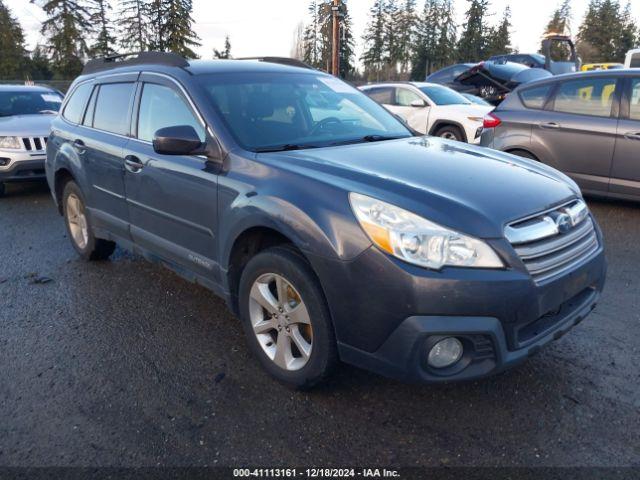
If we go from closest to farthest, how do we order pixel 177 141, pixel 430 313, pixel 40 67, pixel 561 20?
pixel 430 313 < pixel 177 141 < pixel 40 67 < pixel 561 20

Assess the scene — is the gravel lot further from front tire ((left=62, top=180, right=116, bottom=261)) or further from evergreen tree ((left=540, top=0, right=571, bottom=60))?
evergreen tree ((left=540, top=0, right=571, bottom=60))

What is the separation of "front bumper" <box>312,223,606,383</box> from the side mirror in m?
1.13

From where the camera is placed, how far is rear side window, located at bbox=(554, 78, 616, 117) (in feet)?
20.1

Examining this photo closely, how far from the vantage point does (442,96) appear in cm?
1100

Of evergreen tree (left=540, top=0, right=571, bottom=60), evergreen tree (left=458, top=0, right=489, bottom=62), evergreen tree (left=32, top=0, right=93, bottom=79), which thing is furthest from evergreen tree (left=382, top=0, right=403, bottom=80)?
evergreen tree (left=32, top=0, right=93, bottom=79)

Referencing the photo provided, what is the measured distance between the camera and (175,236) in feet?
11.6

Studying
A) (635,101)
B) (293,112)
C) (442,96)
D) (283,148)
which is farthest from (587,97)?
(442,96)

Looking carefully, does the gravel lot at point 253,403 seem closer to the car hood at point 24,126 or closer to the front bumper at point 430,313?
the front bumper at point 430,313

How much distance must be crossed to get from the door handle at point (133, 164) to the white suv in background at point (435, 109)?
6577 millimetres

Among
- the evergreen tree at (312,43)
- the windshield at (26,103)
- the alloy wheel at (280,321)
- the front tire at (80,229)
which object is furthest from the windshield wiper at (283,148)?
the evergreen tree at (312,43)

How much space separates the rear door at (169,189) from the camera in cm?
324

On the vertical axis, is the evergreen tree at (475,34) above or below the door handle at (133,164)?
above

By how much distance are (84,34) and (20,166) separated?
5551cm

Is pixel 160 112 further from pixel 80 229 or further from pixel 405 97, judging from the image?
pixel 405 97
